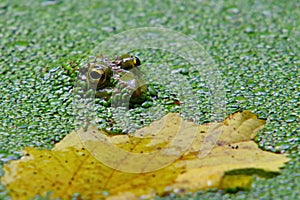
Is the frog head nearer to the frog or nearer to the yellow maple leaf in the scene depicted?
the frog

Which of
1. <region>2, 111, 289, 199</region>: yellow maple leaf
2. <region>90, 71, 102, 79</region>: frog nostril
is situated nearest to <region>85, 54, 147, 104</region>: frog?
<region>90, 71, 102, 79</region>: frog nostril

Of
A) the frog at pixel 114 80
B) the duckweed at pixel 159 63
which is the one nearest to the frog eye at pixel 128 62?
the frog at pixel 114 80

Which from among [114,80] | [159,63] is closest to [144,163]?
[114,80]

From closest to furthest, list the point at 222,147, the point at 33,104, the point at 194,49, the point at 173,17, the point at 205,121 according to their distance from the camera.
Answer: the point at 222,147
the point at 205,121
the point at 33,104
the point at 194,49
the point at 173,17

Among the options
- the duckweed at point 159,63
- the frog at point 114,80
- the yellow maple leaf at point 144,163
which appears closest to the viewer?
the yellow maple leaf at point 144,163

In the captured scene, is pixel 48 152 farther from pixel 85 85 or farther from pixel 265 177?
pixel 265 177

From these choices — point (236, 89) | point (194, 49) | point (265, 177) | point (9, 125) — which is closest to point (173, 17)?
point (194, 49)

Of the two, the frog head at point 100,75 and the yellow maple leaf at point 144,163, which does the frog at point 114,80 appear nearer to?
the frog head at point 100,75
